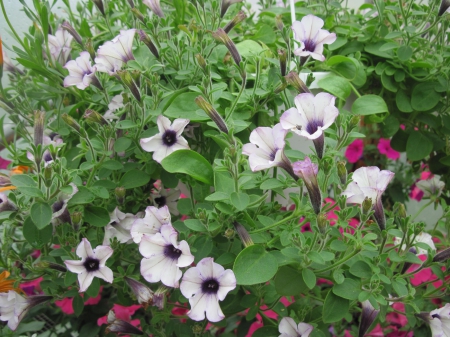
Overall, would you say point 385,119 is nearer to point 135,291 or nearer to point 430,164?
point 430,164

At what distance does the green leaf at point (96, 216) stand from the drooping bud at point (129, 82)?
14 cm

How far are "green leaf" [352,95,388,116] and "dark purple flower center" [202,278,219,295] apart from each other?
0.94ft

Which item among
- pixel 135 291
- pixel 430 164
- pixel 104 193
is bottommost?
pixel 430 164

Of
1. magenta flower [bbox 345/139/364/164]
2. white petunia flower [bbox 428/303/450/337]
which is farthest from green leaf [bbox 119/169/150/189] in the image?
magenta flower [bbox 345/139/364/164]

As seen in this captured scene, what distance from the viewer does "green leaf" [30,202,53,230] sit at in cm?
48

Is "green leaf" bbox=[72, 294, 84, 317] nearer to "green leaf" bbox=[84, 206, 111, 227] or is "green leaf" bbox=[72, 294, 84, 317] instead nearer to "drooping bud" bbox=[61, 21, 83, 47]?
"green leaf" bbox=[84, 206, 111, 227]

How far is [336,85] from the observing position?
24.6 inches

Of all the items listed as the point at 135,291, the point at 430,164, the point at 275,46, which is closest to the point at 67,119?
the point at 135,291

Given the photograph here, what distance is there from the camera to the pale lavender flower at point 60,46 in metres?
0.69

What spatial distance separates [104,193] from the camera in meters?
0.53

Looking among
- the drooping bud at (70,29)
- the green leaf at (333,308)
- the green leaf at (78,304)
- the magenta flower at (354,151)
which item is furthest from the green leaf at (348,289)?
the magenta flower at (354,151)

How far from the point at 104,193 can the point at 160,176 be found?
0.08 m

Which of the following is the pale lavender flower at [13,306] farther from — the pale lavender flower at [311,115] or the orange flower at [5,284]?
the pale lavender flower at [311,115]

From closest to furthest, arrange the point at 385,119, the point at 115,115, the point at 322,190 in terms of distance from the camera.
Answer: the point at 322,190, the point at 115,115, the point at 385,119
